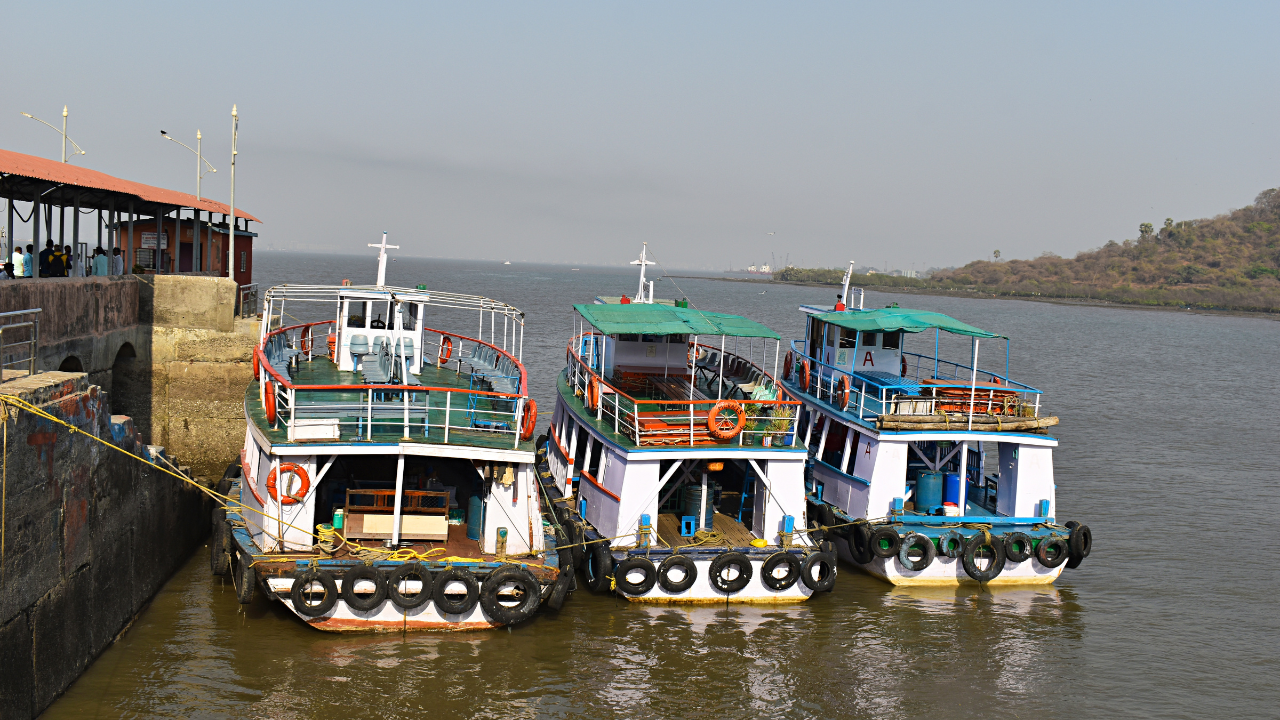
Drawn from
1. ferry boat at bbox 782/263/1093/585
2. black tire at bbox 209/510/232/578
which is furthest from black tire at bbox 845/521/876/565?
black tire at bbox 209/510/232/578

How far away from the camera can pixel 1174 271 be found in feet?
519

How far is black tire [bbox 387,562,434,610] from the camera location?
13.1 meters

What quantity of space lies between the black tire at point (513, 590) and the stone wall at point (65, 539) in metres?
5.11

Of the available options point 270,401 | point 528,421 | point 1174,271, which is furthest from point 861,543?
point 1174,271

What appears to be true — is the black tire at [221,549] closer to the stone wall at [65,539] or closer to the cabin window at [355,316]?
the stone wall at [65,539]

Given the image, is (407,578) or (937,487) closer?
(407,578)

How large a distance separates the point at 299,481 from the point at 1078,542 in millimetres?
13626

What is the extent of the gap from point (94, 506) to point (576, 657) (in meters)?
6.94

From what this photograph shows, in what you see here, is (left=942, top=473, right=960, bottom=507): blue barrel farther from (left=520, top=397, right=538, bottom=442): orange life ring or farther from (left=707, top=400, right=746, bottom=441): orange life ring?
(left=520, top=397, right=538, bottom=442): orange life ring

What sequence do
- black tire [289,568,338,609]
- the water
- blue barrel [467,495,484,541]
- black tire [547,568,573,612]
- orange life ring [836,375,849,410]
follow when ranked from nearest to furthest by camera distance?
1. the water
2. black tire [289,568,338,609]
3. black tire [547,568,573,612]
4. blue barrel [467,495,484,541]
5. orange life ring [836,375,849,410]

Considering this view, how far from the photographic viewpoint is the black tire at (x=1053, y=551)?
1720 cm

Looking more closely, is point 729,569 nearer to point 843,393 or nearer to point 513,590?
point 513,590

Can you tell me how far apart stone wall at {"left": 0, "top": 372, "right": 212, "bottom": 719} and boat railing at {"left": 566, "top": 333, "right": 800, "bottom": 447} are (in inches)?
298

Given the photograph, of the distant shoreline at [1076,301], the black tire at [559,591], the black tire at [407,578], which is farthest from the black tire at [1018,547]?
the distant shoreline at [1076,301]
